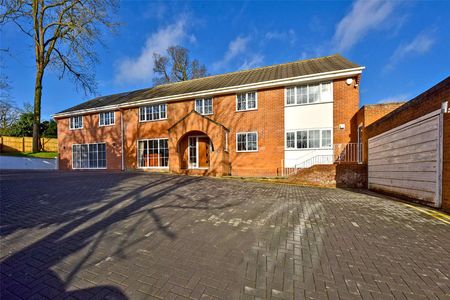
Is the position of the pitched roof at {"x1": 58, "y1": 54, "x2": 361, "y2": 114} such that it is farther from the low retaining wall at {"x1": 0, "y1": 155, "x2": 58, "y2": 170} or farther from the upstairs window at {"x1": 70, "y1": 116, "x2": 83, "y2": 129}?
the low retaining wall at {"x1": 0, "y1": 155, "x2": 58, "y2": 170}

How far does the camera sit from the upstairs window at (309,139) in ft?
41.0

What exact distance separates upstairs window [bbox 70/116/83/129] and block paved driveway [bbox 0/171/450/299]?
16720 millimetres

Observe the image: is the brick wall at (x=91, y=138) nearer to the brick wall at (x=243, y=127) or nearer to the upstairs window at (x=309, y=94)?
the brick wall at (x=243, y=127)

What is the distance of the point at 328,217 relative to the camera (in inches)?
191

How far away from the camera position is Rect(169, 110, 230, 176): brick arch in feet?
43.7

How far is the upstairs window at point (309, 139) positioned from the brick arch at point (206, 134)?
4275mm

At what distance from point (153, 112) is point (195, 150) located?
5.08 metres

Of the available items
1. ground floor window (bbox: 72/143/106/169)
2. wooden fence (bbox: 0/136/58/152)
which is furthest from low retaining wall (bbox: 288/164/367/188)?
wooden fence (bbox: 0/136/58/152)

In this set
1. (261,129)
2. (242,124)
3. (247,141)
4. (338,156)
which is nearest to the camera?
(338,156)

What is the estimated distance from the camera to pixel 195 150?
1571cm

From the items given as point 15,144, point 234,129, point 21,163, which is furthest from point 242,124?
point 15,144

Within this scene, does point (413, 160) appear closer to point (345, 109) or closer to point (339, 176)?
point (339, 176)

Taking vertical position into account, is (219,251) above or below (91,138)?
below

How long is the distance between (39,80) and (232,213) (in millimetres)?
26943
